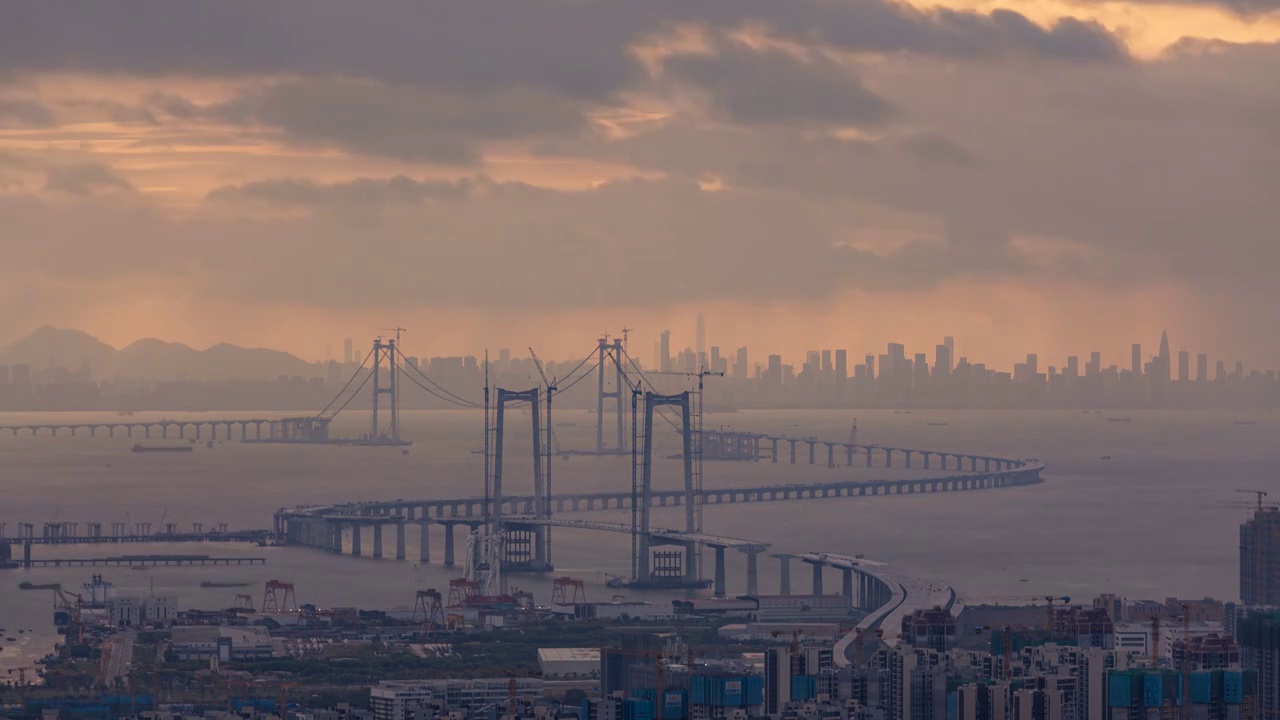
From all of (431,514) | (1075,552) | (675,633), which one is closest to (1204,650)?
(675,633)

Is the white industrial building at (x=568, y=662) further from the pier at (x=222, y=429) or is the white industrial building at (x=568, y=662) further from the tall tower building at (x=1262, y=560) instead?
the pier at (x=222, y=429)

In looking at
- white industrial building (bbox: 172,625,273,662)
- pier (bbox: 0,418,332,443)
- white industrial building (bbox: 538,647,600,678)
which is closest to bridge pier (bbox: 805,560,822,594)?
white industrial building (bbox: 538,647,600,678)

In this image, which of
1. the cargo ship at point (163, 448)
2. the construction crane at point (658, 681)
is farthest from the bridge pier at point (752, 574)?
the cargo ship at point (163, 448)

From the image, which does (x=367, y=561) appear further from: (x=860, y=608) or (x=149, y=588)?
(x=860, y=608)

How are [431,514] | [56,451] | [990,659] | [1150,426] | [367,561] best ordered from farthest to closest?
[1150,426], [56,451], [431,514], [367,561], [990,659]

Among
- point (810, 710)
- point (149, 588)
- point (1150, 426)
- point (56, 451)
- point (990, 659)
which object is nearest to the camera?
point (810, 710)

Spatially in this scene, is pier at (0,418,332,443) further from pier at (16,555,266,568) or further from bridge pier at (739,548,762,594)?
bridge pier at (739,548,762,594)

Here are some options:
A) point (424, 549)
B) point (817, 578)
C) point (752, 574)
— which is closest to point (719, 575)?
point (752, 574)

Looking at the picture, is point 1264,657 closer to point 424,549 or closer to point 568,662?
point 568,662

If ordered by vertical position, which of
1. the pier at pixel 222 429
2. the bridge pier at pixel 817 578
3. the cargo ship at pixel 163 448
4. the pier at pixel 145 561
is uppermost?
the pier at pixel 222 429
